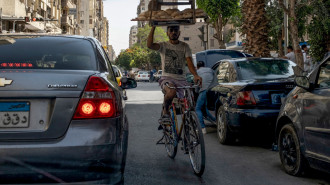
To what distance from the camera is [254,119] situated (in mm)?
7387

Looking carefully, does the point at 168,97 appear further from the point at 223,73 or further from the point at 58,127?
the point at 58,127

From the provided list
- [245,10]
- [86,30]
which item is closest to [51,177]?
[245,10]

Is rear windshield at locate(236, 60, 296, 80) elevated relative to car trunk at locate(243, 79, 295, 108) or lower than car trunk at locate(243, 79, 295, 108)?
elevated

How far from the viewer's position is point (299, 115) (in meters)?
5.47

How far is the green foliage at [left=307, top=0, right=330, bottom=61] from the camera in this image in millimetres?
21078

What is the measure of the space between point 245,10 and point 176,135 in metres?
14.4

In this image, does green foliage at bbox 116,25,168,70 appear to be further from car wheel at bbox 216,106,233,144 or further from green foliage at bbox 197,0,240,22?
car wheel at bbox 216,106,233,144

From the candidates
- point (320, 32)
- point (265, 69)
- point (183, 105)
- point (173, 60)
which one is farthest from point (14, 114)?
point (320, 32)

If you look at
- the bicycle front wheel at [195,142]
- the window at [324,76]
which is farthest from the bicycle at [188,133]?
the window at [324,76]

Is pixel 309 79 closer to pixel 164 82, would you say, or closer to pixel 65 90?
pixel 164 82

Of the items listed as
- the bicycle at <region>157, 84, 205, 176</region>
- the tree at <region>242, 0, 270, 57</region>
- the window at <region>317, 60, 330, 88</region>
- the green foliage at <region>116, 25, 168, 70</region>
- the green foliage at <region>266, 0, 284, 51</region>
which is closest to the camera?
the window at <region>317, 60, 330, 88</region>

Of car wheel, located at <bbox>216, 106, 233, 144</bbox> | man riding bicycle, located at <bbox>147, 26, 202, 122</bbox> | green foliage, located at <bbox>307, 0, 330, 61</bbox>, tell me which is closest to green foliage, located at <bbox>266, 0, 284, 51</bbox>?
green foliage, located at <bbox>307, 0, 330, 61</bbox>

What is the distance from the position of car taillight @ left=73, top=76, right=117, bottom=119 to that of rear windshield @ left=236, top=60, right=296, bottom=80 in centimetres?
477

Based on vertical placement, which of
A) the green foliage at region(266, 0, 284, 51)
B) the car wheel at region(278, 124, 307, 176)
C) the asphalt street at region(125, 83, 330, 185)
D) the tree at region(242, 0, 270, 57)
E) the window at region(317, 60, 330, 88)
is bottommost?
the asphalt street at region(125, 83, 330, 185)
